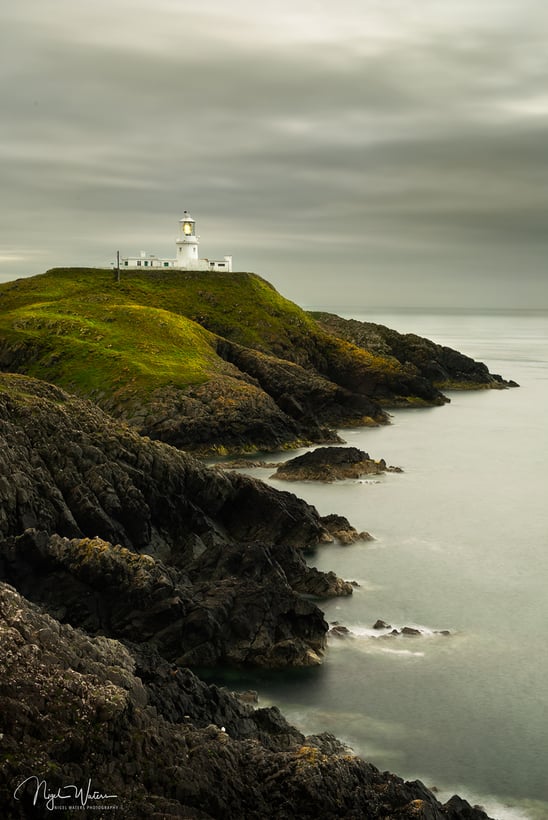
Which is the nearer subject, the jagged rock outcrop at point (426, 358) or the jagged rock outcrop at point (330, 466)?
the jagged rock outcrop at point (330, 466)

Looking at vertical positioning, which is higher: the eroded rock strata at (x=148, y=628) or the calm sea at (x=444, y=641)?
the eroded rock strata at (x=148, y=628)

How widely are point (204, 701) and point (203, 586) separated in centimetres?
1008

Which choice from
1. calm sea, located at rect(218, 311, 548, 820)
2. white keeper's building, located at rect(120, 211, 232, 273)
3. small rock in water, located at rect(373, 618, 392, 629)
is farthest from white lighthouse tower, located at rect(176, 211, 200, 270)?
small rock in water, located at rect(373, 618, 392, 629)

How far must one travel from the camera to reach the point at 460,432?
87.6m

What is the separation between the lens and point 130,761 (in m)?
18.5

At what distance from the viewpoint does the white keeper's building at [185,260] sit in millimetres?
134125

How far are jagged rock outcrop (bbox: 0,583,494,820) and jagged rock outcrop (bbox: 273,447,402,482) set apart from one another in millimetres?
38855

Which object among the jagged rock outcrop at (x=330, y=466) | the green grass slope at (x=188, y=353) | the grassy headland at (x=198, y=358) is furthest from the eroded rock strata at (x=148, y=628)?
the green grass slope at (x=188, y=353)

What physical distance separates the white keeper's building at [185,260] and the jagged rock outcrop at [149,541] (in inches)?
3371

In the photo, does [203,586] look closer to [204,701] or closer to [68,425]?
[204,701]

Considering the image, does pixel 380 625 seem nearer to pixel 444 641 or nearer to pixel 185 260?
pixel 444 641

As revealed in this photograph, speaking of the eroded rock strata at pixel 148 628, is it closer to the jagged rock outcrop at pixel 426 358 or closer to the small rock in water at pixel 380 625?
the small rock in water at pixel 380 625

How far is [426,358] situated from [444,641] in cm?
9267

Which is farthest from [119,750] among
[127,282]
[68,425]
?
[127,282]
